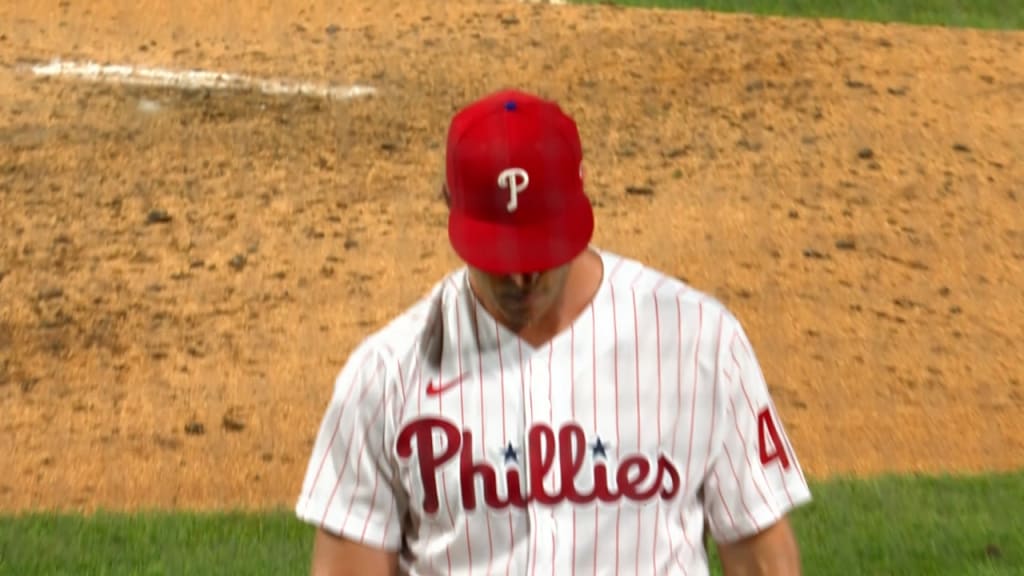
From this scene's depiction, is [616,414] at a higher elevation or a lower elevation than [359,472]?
higher

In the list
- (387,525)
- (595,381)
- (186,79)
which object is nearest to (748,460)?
(595,381)

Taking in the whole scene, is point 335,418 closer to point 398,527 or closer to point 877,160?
point 398,527

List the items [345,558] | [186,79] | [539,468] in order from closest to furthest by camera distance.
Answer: [539,468], [345,558], [186,79]

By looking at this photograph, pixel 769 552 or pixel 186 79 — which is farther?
pixel 186 79

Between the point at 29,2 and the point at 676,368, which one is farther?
the point at 29,2

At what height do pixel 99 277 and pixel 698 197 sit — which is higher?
pixel 698 197

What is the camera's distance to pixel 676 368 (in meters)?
1.99

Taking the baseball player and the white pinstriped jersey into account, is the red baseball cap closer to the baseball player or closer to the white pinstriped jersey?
the baseball player

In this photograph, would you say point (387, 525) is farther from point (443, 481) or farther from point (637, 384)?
point (637, 384)

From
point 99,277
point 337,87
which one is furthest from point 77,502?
point 337,87

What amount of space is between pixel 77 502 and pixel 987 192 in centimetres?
380

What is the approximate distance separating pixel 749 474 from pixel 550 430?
0.95 ft

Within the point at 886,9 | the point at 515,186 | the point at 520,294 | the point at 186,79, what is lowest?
the point at 186,79

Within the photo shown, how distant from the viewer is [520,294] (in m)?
1.94
